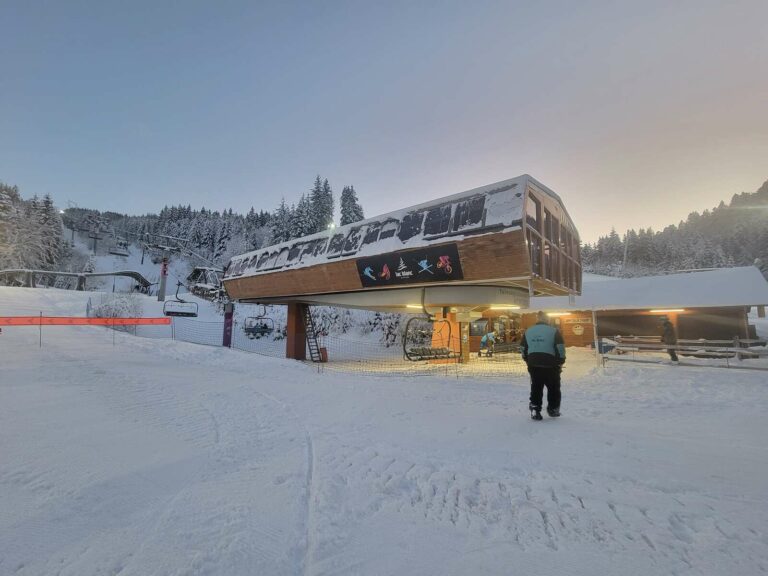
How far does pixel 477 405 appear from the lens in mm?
8125

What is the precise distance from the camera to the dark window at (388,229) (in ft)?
49.3

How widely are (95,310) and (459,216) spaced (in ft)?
114

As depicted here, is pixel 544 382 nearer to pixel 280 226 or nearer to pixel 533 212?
pixel 533 212

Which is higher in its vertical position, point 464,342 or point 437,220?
point 437,220

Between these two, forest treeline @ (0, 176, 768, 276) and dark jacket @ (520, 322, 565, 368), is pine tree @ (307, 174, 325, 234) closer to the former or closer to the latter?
forest treeline @ (0, 176, 768, 276)

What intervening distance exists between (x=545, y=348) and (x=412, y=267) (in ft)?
27.4

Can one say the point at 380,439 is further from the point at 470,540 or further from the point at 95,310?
the point at 95,310

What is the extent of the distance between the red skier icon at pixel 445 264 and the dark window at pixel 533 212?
117 inches

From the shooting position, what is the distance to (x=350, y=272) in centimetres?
1638

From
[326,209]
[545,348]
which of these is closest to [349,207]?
[326,209]

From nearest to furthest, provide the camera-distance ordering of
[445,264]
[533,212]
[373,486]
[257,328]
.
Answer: [373,486]
[533,212]
[445,264]
[257,328]

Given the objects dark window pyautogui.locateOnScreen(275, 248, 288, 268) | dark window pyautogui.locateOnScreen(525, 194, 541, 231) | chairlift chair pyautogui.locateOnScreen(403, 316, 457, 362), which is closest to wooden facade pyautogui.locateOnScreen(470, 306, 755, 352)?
chairlift chair pyautogui.locateOnScreen(403, 316, 457, 362)

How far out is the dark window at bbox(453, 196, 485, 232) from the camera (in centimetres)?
1270

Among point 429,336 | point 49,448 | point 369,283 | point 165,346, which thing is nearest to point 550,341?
point 49,448
